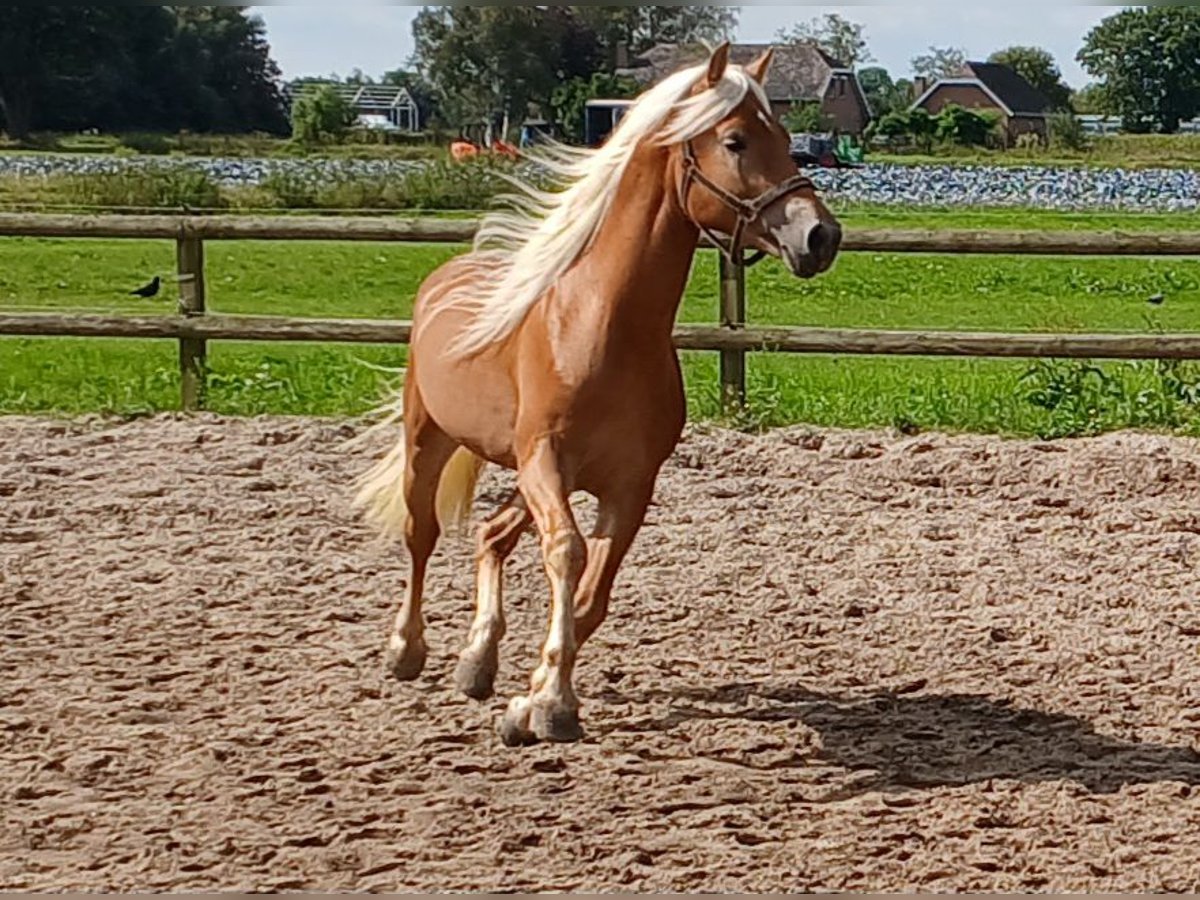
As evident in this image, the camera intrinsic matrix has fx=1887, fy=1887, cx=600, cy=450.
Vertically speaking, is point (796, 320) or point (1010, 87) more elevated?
point (1010, 87)

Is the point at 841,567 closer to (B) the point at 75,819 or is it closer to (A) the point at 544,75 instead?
(A) the point at 544,75

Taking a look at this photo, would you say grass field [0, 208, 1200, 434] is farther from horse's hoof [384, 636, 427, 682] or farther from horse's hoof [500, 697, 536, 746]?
horse's hoof [500, 697, 536, 746]

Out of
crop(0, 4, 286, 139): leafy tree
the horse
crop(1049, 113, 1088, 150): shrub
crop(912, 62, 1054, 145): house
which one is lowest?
the horse

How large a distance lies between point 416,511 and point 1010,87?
2835 cm

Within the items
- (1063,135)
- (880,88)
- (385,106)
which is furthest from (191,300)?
(1063,135)

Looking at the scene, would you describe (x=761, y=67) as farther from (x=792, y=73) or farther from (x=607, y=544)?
(x=792, y=73)

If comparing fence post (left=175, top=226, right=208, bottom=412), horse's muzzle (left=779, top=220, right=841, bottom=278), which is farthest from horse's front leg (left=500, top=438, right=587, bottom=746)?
fence post (left=175, top=226, right=208, bottom=412)

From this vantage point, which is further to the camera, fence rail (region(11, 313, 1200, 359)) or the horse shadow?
fence rail (region(11, 313, 1200, 359))

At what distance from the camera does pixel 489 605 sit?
17.4 feet

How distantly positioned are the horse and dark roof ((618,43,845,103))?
0.11 m

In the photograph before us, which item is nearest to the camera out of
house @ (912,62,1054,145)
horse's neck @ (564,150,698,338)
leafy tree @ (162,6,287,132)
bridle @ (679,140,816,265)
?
leafy tree @ (162,6,287,132)

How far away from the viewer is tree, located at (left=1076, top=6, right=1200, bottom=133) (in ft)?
14.0

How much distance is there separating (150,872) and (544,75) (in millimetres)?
2602

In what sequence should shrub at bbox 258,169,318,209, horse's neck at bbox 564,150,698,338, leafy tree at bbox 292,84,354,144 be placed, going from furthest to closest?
shrub at bbox 258,169,318,209 → leafy tree at bbox 292,84,354,144 → horse's neck at bbox 564,150,698,338
